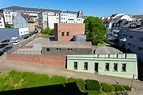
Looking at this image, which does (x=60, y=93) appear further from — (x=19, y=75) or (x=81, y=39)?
(x=81, y=39)

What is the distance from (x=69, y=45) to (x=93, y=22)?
18.7 metres

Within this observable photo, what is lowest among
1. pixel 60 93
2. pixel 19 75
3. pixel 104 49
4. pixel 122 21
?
pixel 60 93

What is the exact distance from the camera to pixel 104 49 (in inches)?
1011

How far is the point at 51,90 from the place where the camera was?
17.0m

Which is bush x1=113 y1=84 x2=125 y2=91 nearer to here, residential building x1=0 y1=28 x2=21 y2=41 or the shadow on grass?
the shadow on grass

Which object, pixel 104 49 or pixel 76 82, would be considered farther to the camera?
pixel 104 49

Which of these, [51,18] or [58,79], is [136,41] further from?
[51,18]

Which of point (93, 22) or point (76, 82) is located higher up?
point (93, 22)

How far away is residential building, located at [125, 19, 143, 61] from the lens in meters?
30.7

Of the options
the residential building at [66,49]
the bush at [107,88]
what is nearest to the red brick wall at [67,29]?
the residential building at [66,49]

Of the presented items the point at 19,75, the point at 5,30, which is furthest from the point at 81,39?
the point at 5,30

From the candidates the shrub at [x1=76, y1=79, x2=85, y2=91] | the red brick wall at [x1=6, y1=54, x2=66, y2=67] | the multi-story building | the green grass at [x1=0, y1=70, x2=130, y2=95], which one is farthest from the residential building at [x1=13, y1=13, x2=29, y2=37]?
the shrub at [x1=76, y1=79, x2=85, y2=91]

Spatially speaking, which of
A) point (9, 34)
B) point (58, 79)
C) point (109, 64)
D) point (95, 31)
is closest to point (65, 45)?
point (58, 79)

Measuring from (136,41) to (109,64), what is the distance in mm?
15058
